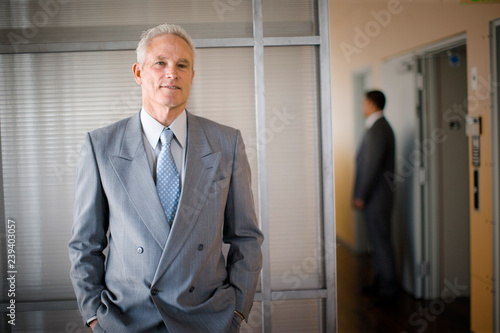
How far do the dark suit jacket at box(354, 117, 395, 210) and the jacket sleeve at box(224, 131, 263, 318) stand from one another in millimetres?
1129

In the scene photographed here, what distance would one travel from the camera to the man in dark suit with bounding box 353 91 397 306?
2686 mm

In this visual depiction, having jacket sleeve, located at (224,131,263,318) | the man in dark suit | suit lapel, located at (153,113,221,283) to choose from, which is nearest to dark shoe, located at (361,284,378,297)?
the man in dark suit

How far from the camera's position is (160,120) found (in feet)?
5.68

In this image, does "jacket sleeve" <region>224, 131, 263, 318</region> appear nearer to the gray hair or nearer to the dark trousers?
the gray hair

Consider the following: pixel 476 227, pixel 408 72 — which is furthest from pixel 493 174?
pixel 408 72

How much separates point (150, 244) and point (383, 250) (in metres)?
1.72

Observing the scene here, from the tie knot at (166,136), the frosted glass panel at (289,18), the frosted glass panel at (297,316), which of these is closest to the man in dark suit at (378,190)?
the frosted glass panel at (297,316)

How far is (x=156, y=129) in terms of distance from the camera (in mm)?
1720

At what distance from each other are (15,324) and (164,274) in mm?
1542

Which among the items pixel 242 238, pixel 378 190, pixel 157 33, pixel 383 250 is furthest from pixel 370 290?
pixel 157 33

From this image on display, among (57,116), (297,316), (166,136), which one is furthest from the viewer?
(297,316)

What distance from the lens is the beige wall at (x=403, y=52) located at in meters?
2.57

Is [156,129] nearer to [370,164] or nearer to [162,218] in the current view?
[162,218]

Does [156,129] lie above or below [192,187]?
above
